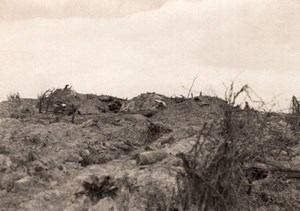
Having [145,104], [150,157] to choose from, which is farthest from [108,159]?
[145,104]

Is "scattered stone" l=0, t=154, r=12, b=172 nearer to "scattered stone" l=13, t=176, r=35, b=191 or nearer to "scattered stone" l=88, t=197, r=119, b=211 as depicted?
"scattered stone" l=13, t=176, r=35, b=191

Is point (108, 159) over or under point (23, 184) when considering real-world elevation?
over

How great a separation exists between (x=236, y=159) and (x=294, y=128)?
3.65 metres

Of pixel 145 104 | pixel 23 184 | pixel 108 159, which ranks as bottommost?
pixel 23 184

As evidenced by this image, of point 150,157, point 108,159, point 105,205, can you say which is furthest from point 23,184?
point 150,157

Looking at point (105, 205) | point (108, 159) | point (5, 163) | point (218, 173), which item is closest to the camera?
point (218, 173)

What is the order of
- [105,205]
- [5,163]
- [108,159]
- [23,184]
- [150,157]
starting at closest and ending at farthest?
[105,205]
[23,184]
[5,163]
[150,157]
[108,159]

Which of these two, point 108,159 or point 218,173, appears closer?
point 218,173

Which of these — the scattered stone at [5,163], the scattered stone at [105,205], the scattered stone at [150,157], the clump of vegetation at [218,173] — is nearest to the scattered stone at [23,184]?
the scattered stone at [5,163]

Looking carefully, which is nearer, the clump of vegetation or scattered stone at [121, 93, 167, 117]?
the clump of vegetation

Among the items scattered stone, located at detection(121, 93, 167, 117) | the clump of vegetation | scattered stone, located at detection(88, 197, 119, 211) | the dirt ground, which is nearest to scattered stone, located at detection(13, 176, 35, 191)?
the dirt ground

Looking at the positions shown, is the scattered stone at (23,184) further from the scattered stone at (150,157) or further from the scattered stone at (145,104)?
the scattered stone at (145,104)

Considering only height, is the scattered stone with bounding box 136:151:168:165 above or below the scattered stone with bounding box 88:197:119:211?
above

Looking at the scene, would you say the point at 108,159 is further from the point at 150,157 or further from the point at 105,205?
the point at 105,205
